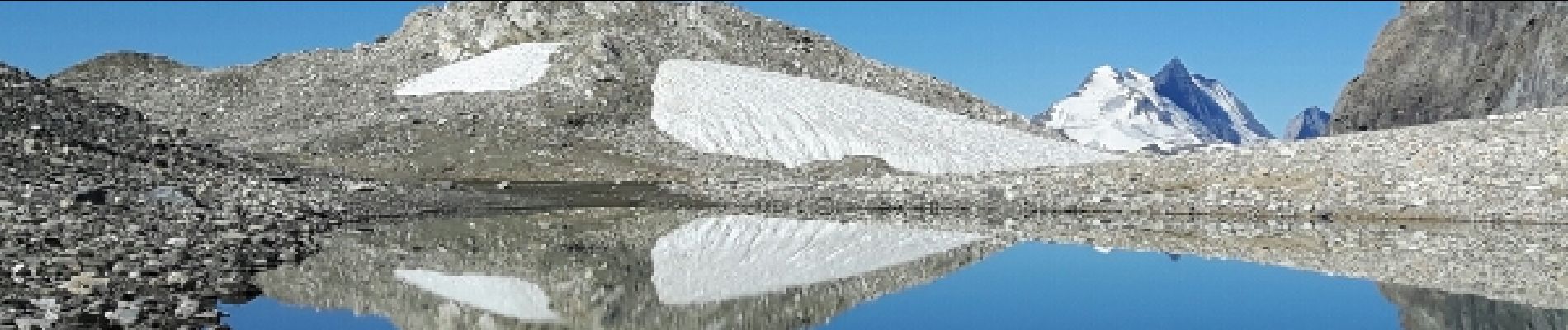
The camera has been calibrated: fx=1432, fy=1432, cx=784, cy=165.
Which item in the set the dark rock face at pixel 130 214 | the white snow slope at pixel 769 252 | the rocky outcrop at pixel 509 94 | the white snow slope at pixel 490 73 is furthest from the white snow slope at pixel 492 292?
the white snow slope at pixel 490 73

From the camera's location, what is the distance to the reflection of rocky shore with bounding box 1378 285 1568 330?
20.3m

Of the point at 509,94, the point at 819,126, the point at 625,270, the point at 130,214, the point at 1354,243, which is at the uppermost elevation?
the point at 509,94

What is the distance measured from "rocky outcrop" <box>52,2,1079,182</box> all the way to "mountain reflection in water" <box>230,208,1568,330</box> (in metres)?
23.1

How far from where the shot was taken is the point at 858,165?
205ft

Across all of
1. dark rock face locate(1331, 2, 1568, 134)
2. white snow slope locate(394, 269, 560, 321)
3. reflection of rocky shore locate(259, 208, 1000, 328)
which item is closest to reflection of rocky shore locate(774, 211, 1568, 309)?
reflection of rocky shore locate(259, 208, 1000, 328)

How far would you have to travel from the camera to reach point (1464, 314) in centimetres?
2147

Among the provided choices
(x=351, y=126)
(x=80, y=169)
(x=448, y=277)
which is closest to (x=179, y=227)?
(x=448, y=277)

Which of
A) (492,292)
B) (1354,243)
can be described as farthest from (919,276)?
(1354,243)

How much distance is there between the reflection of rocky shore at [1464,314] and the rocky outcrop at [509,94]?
40642 mm

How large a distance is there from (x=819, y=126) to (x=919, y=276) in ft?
143

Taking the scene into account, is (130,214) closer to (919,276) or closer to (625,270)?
(625,270)

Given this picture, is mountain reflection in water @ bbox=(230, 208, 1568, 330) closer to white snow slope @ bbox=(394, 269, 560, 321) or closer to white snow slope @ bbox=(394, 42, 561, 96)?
white snow slope @ bbox=(394, 269, 560, 321)

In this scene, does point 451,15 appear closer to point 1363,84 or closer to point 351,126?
point 351,126

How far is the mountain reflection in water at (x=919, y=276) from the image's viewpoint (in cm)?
2136
